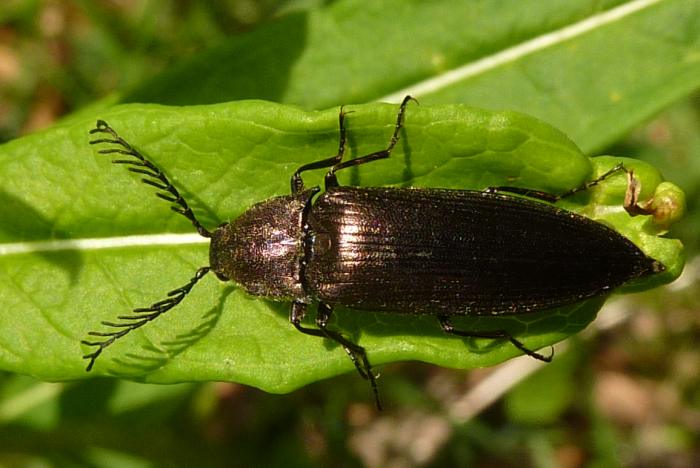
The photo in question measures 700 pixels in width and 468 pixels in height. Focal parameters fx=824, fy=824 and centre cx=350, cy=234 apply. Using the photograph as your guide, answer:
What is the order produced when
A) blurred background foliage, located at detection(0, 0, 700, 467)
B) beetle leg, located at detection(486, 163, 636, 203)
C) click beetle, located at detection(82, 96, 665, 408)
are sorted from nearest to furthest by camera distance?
beetle leg, located at detection(486, 163, 636, 203), click beetle, located at detection(82, 96, 665, 408), blurred background foliage, located at detection(0, 0, 700, 467)

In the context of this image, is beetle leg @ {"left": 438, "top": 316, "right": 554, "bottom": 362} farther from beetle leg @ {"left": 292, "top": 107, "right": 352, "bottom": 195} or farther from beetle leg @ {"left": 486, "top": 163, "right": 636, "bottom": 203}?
beetle leg @ {"left": 292, "top": 107, "right": 352, "bottom": 195}

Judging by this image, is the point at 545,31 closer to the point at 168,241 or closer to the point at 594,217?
the point at 594,217

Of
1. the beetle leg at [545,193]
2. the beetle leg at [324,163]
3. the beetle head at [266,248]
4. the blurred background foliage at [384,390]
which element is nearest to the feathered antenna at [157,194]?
the beetle head at [266,248]

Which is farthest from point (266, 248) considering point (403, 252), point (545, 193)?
point (545, 193)

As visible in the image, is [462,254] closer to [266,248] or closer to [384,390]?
[266,248]

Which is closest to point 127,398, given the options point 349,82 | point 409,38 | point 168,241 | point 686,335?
point 168,241

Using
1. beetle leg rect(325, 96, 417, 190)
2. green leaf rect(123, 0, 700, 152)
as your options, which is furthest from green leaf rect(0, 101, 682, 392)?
green leaf rect(123, 0, 700, 152)

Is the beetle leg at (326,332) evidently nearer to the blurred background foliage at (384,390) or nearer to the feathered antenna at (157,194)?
the feathered antenna at (157,194)
